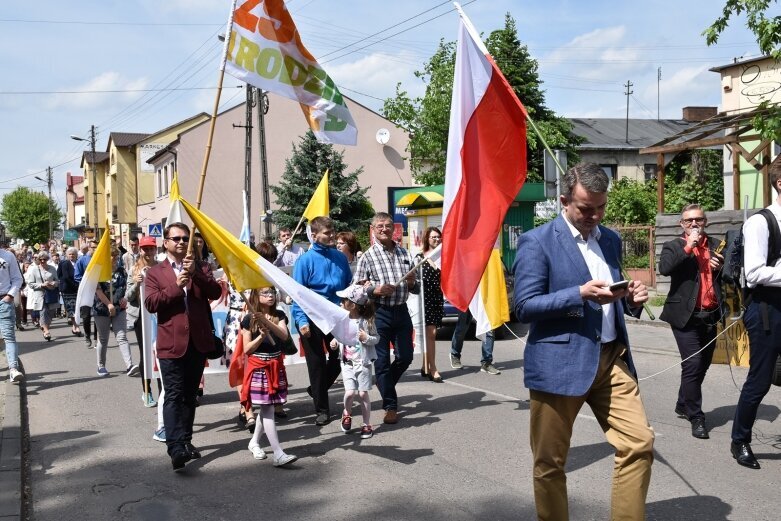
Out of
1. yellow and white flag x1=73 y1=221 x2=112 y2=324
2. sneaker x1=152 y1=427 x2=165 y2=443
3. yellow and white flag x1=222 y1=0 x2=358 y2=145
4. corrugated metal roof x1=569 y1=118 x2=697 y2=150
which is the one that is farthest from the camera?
corrugated metal roof x1=569 y1=118 x2=697 y2=150

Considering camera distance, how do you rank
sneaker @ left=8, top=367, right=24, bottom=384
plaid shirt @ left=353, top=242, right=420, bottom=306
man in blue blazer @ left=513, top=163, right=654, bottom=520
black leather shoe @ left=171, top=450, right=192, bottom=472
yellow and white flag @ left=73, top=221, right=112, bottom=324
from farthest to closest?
1. sneaker @ left=8, top=367, right=24, bottom=384
2. yellow and white flag @ left=73, top=221, right=112, bottom=324
3. plaid shirt @ left=353, top=242, right=420, bottom=306
4. black leather shoe @ left=171, top=450, right=192, bottom=472
5. man in blue blazer @ left=513, top=163, right=654, bottom=520

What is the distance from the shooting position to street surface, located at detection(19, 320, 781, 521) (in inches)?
201

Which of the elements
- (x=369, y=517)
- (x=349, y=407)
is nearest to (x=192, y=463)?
(x=349, y=407)

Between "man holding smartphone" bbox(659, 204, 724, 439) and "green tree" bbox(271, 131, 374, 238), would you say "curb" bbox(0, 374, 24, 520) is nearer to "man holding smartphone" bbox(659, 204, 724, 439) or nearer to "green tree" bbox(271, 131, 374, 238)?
"man holding smartphone" bbox(659, 204, 724, 439)

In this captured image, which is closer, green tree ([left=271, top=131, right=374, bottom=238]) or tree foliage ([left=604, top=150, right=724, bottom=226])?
green tree ([left=271, top=131, right=374, bottom=238])

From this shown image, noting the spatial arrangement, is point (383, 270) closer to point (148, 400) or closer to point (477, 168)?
point (477, 168)

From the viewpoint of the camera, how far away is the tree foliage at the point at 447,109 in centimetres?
3797

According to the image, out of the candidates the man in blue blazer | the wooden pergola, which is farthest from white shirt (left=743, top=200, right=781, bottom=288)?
the wooden pergola

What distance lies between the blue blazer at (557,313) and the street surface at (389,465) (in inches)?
51.3

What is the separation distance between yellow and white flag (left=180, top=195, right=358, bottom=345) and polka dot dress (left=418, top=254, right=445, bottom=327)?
4.14 meters

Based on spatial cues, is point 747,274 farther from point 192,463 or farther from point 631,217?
point 631,217

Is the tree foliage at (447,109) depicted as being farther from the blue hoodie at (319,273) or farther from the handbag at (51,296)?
the blue hoodie at (319,273)

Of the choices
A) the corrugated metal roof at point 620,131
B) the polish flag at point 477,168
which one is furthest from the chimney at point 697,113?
the polish flag at point 477,168

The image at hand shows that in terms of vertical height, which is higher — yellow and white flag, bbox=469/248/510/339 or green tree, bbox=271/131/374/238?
green tree, bbox=271/131/374/238
